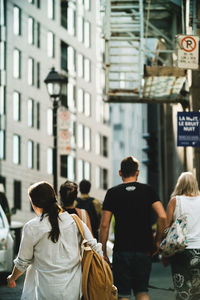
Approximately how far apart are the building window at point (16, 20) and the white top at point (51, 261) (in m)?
49.2

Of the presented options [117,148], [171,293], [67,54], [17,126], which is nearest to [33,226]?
[171,293]

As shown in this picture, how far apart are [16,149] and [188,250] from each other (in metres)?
46.8

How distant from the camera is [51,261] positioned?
18.5 ft

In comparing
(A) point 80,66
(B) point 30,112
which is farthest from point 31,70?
(A) point 80,66

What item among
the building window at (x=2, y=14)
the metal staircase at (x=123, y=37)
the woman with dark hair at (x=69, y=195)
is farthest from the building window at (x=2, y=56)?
the woman with dark hair at (x=69, y=195)

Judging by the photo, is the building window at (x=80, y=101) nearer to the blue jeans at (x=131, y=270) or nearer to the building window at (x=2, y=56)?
the building window at (x=2, y=56)

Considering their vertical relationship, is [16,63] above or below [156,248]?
above

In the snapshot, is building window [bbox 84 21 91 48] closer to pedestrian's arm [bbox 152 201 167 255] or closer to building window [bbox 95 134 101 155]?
building window [bbox 95 134 101 155]

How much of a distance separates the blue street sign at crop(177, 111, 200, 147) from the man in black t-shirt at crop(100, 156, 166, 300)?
542cm

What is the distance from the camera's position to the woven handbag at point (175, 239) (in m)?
7.32

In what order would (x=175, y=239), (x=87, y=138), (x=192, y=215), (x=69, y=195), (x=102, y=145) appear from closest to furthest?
1. (x=175, y=239)
2. (x=192, y=215)
3. (x=69, y=195)
4. (x=87, y=138)
5. (x=102, y=145)

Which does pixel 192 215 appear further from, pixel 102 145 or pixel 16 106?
pixel 102 145

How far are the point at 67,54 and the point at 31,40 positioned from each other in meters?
6.95

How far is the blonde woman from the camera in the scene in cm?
738
